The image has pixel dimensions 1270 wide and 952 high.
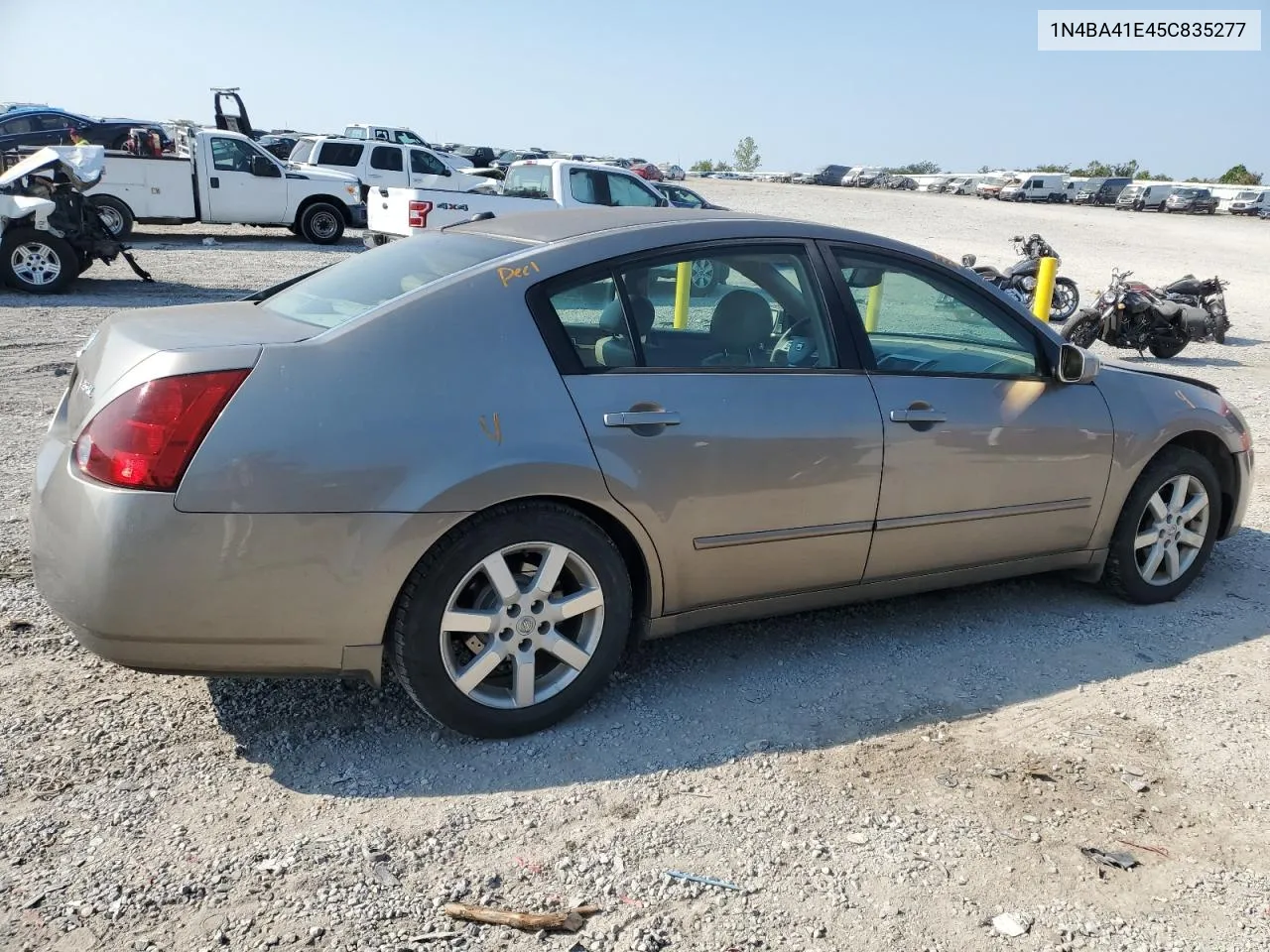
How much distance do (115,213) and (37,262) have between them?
612 centimetres

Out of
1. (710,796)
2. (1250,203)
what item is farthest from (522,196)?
(1250,203)

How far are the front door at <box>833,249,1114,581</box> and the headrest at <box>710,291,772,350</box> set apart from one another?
1.16 feet

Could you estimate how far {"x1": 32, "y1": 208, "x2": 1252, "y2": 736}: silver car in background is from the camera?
293 centimetres

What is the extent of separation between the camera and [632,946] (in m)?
2.51

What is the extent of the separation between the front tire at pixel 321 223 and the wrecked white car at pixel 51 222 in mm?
7480

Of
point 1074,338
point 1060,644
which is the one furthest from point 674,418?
point 1074,338

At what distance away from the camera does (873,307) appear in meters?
4.08

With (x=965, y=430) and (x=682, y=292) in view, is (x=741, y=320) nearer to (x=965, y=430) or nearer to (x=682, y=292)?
(x=682, y=292)

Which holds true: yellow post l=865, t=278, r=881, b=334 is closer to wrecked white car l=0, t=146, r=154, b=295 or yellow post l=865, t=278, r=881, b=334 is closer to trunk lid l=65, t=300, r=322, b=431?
trunk lid l=65, t=300, r=322, b=431

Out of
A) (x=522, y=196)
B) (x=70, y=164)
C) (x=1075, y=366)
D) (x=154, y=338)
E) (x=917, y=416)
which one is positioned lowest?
(x=917, y=416)

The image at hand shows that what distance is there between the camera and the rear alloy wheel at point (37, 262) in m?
12.8

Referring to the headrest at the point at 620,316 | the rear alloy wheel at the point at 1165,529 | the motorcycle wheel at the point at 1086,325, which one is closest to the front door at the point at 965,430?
the rear alloy wheel at the point at 1165,529

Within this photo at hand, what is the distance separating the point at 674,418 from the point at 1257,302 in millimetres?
18725

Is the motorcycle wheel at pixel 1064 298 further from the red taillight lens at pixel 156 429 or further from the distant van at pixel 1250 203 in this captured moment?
the distant van at pixel 1250 203
